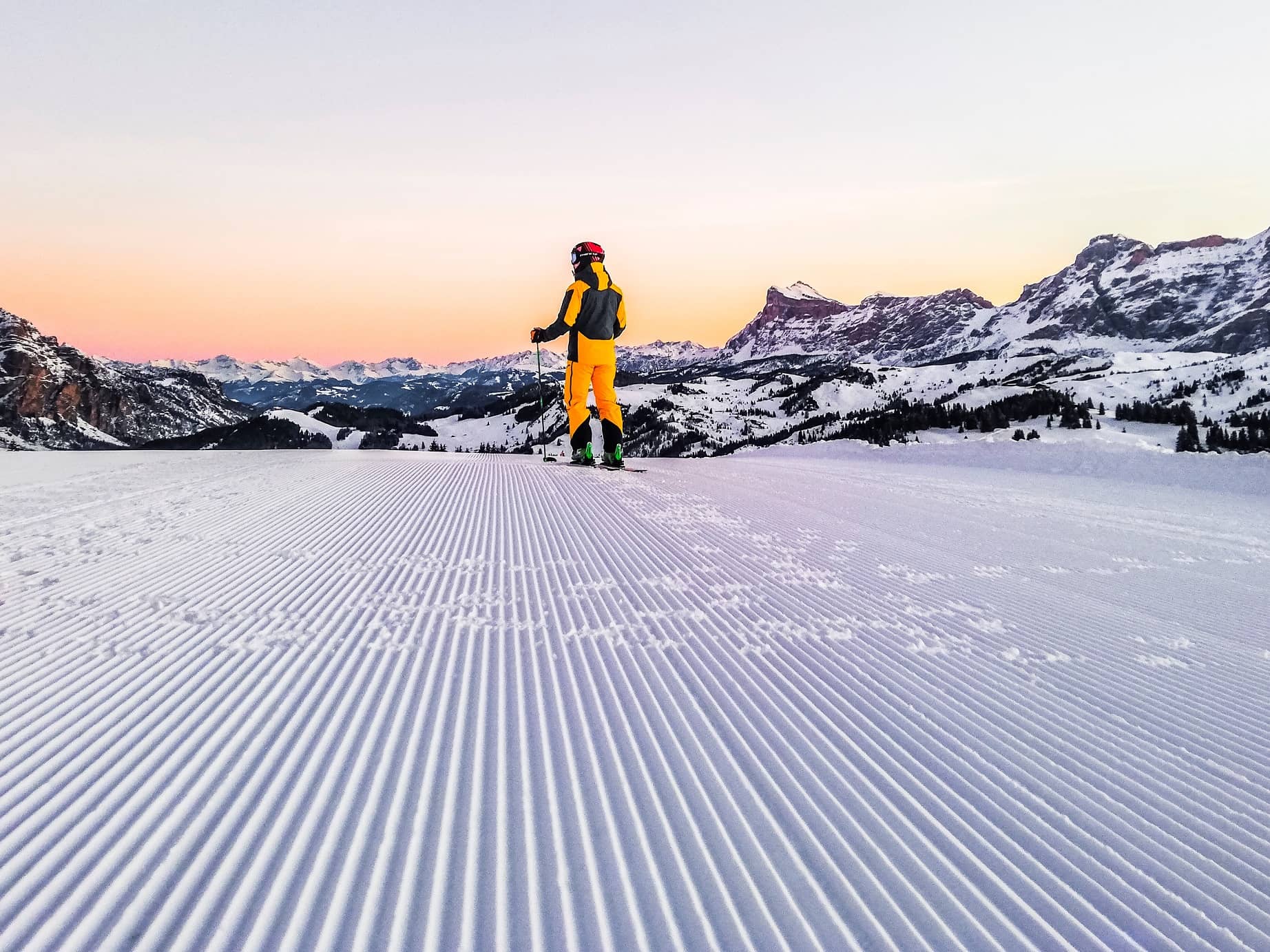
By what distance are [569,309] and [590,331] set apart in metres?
0.65

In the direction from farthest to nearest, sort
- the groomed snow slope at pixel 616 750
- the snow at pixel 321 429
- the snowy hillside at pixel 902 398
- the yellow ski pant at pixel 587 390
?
1. the snow at pixel 321 429
2. the snowy hillside at pixel 902 398
3. the yellow ski pant at pixel 587 390
4. the groomed snow slope at pixel 616 750

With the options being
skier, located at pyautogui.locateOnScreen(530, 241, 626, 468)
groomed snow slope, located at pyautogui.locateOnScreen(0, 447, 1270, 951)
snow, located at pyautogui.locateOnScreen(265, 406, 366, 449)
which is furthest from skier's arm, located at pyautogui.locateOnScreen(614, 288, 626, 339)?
snow, located at pyautogui.locateOnScreen(265, 406, 366, 449)

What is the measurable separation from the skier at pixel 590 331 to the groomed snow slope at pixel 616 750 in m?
8.33

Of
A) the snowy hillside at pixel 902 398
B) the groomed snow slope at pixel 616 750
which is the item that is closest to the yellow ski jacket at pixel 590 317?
the snowy hillside at pixel 902 398

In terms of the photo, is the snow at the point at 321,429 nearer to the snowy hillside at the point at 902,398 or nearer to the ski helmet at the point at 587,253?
the snowy hillside at the point at 902,398

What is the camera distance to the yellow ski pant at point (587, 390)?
45.7 feet

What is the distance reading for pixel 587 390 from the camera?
558 inches

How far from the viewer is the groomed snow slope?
72.8 inches

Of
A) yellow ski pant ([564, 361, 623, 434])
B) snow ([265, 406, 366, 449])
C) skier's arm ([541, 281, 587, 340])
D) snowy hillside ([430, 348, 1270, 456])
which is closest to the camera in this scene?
skier's arm ([541, 281, 587, 340])

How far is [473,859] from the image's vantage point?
198cm

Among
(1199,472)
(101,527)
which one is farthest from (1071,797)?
(1199,472)

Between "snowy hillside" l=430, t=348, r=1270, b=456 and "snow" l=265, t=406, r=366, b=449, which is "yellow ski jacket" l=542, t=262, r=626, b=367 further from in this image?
"snow" l=265, t=406, r=366, b=449

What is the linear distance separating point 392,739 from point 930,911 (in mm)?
2061

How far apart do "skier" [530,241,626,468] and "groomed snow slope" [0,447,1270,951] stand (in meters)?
8.33
